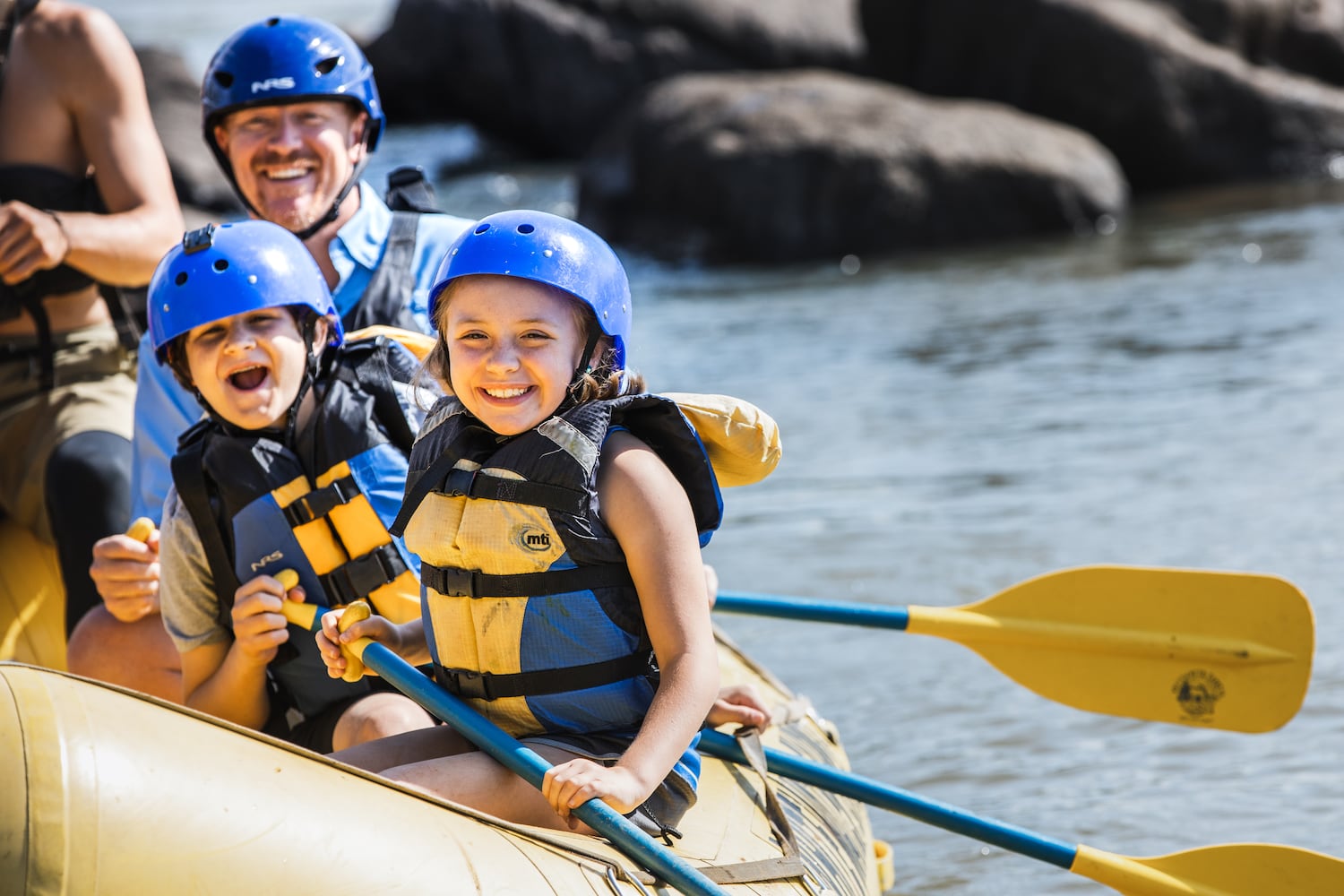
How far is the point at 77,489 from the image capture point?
3672 millimetres

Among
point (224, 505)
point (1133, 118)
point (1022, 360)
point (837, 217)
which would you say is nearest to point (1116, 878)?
point (224, 505)

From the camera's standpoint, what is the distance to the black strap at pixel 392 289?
3545 millimetres

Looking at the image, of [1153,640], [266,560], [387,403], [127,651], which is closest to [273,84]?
[387,403]

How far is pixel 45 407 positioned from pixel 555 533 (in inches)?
76.1

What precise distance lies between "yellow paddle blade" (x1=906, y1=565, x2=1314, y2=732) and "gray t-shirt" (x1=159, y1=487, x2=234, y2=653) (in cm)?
164

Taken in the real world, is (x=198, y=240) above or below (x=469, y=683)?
above

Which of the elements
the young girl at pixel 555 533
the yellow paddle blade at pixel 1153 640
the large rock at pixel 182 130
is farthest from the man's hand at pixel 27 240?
the large rock at pixel 182 130

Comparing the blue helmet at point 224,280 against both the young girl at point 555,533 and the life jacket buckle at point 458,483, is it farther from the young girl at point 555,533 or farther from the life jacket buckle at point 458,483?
the life jacket buckle at point 458,483

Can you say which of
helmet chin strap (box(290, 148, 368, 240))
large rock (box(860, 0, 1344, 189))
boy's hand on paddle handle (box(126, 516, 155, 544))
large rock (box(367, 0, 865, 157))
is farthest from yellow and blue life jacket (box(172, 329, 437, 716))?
large rock (box(367, 0, 865, 157))

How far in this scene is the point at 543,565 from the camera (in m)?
2.54

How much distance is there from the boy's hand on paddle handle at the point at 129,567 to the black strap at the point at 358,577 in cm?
40

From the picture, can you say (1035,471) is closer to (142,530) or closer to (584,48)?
(142,530)

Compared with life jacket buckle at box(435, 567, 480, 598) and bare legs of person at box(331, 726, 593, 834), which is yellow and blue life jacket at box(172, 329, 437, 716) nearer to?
life jacket buckle at box(435, 567, 480, 598)

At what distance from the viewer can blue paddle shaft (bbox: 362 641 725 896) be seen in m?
2.31
